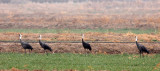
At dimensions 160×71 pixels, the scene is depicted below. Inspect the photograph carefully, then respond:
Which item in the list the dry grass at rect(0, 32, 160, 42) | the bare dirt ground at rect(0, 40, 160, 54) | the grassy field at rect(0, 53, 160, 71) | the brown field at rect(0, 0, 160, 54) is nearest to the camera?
the grassy field at rect(0, 53, 160, 71)

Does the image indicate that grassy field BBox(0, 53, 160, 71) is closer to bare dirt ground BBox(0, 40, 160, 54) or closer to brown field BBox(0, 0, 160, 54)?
bare dirt ground BBox(0, 40, 160, 54)

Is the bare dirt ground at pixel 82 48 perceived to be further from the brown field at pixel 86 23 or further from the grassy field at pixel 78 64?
the grassy field at pixel 78 64

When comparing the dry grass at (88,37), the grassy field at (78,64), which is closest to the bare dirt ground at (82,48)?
the dry grass at (88,37)

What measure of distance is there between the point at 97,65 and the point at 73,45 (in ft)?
32.9

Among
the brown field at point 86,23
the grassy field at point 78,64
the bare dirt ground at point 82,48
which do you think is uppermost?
the grassy field at point 78,64

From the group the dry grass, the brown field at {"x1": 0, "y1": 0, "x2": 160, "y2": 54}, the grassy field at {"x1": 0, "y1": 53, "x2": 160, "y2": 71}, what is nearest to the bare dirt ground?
the brown field at {"x1": 0, "y1": 0, "x2": 160, "y2": 54}

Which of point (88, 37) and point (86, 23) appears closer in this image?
point (88, 37)

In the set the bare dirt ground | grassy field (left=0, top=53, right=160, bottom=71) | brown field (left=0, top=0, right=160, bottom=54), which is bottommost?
brown field (left=0, top=0, right=160, bottom=54)

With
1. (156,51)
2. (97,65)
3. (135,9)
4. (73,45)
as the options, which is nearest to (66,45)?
(73,45)

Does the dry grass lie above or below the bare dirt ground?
below

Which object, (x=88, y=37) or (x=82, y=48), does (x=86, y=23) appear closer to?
(x=88, y=37)

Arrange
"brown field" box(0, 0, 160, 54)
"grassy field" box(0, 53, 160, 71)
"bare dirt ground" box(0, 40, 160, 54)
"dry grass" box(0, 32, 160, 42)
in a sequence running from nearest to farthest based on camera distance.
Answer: "grassy field" box(0, 53, 160, 71) → "bare dirt ground" box(0, 40, 160, 54) → "brown field" box(0, 0, 160, 54) → "dry grass" box(0, 32, 160, 42)

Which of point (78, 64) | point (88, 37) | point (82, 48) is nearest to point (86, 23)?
point (88, 37)

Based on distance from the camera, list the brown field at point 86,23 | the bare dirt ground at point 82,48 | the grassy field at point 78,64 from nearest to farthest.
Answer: the grassy field at point 78,64, the bare dirt ground at point 82,48, the brown field at point 86,23
